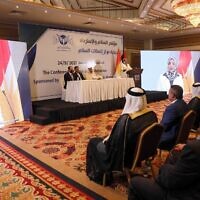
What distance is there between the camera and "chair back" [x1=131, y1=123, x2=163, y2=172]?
8.14 feet

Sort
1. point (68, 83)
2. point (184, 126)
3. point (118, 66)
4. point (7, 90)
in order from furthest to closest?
point (118, 66), point (68, 83), point (7, 90), point (184, 126)

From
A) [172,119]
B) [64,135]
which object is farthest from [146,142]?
[64,135]

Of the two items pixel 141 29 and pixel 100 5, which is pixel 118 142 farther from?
pixel 141 29

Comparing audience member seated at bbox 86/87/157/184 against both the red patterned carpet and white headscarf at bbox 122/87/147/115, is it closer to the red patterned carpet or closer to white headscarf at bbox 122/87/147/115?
white headscarf at bbox 122/87/147/115

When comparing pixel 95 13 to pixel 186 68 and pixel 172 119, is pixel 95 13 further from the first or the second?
pixel 172 119

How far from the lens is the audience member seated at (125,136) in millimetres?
2521

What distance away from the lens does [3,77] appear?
6.02 m

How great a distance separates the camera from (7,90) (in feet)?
20.0

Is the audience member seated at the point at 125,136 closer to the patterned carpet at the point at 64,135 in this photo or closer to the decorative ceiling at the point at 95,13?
the patterned carpet at the point at 64,135

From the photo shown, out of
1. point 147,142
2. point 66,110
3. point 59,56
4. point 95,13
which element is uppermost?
point 95,13

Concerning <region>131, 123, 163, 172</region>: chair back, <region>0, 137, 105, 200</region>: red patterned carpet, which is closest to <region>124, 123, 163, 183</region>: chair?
<region>131, 123, 163, 172</region>: chair back

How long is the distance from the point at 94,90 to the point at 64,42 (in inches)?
104

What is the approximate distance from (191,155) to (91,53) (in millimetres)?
8884

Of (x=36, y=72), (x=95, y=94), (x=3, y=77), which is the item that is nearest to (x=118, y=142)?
(x=3, y=77)
